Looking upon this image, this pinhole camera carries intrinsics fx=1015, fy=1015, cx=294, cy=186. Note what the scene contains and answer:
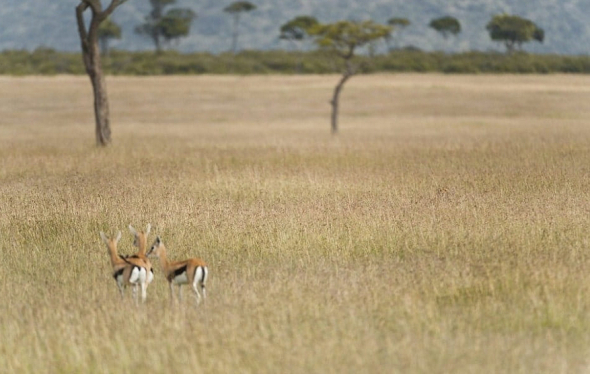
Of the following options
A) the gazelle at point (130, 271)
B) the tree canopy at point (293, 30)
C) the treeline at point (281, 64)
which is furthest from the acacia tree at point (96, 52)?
the tree canopy at point (293, 30)

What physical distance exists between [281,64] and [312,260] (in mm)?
89036

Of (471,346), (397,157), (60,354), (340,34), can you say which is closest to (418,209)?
(471,346)

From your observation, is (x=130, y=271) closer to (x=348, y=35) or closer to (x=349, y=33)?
(x=349, y=33)

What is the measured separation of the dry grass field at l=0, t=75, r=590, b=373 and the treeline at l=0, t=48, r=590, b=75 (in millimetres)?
66176

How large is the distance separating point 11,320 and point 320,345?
282 cm

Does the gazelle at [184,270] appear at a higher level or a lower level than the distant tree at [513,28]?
higher

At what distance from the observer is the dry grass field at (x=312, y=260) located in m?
7.61

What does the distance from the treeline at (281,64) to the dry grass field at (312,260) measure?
66.2 meters

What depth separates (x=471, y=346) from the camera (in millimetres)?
7637

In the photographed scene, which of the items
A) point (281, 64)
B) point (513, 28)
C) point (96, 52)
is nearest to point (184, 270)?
point (96, 52)

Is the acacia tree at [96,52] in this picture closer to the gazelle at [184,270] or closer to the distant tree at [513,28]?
the gazelle at [184,270]

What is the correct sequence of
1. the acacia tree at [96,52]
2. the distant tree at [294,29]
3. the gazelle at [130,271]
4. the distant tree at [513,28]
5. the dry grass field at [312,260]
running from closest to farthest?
the dry grass field at [312,260] < the gazelle at [130,271] < the acacia tree at [96,52] < the distant tree at [513,28] < the distant tree at [294,29]

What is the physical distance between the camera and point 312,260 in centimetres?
1109

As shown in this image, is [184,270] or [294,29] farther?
[294,29]
